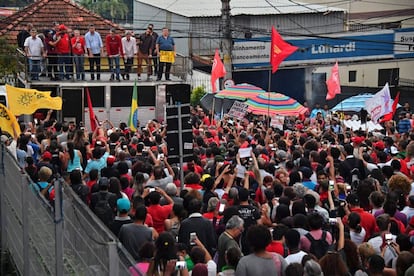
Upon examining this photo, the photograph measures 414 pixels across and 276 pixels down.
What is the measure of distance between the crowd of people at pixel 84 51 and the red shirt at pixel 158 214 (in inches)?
585

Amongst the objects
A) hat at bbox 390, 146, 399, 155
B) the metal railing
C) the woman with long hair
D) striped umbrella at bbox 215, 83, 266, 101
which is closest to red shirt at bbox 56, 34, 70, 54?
the metal railing

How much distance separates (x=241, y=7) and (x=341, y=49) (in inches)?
373

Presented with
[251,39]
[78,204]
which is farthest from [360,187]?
[251,39]

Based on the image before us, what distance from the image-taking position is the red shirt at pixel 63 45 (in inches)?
959

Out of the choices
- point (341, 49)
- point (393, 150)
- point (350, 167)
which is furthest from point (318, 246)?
point (341, 49)

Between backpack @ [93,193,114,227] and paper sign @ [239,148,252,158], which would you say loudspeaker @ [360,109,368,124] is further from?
backpack @ [93,193,114,227]

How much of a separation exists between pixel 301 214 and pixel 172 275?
2143 millimetres

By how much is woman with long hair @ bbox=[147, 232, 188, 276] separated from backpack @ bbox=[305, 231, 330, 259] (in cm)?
168

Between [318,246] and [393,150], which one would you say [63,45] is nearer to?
[393,150]

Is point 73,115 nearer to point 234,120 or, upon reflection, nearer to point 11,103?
point 234,120

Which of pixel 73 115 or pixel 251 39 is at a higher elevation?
pixel 251 39

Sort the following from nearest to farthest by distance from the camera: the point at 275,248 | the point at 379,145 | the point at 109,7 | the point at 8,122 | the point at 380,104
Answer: the point at 275,248, the point at 8,122, the point at 379,145, the point at 380,104, the point at 109,7

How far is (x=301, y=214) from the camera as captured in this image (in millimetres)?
9141

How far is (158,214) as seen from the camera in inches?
392
